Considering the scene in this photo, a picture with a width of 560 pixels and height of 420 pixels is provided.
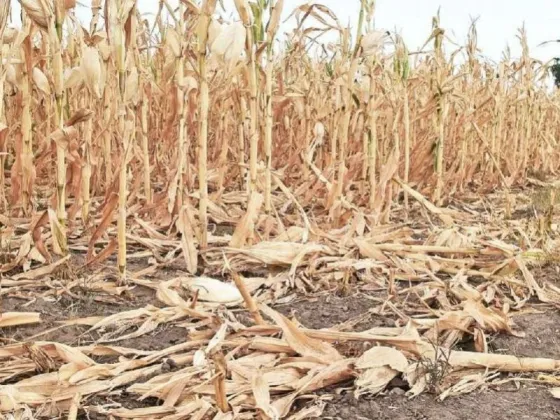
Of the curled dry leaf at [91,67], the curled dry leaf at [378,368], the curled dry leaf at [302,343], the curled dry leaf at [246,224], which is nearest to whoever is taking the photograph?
the curled dry leaf at [378,368]

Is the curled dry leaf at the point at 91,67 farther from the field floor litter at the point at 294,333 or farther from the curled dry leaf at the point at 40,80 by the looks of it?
the field floor litter at the point at 294,333

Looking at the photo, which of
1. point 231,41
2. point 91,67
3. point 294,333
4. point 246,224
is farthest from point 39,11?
point 294,333

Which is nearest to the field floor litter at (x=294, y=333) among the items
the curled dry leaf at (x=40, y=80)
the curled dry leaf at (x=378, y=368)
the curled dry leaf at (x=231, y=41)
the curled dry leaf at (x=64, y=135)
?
the curled dry leaf at (x=378, y=368)

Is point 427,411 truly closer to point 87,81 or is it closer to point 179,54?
point 87,81

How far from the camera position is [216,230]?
320 cm

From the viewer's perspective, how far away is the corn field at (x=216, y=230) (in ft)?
5.12

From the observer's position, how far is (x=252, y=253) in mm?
2445

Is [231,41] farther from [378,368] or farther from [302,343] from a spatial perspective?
[378,368]

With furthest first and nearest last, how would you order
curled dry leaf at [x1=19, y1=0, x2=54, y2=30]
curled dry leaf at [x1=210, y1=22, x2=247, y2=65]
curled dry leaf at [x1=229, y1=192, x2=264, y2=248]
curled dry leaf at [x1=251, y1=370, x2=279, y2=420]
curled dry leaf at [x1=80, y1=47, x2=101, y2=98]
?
curled dry leaf at [x1=229, y1=192, x2=264, y2=248] < curled dry leaf at [x1=210, y1=22, x2=247, y2=65] < curled dry leaf at [x1=80, y1=47, x2=101, y2=98] < curled dry leaf at [x1=19, y1=0, x2=54, y2=30] < curled dry leaf at [x1=251, y1=370, x2=279, y2=420]

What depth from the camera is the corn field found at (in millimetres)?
1561

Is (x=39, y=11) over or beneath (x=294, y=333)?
over

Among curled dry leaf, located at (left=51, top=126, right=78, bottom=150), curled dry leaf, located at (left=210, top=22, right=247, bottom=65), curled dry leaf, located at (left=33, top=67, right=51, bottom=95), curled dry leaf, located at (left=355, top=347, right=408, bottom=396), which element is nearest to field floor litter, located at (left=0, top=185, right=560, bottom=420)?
curled dry leaf, located at (left=355, top=347, right=408, bottom=396)

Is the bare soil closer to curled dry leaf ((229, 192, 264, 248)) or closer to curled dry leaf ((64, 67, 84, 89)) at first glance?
curled dry leaf ((229, 192, 264, 248))

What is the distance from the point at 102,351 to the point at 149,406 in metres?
0.28
